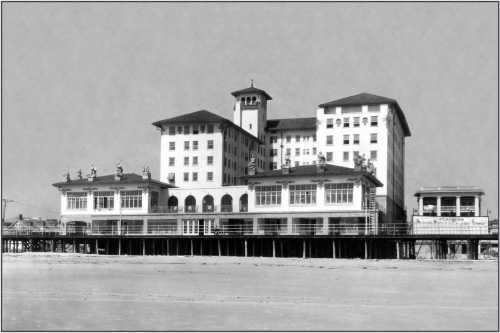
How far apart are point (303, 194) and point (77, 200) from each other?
2554 centimetres

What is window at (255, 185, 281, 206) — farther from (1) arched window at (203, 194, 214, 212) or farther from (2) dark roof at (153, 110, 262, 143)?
(2) dark roof at (153, 110, 262, 143)

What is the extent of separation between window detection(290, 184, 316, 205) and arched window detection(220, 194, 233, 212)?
405 inches

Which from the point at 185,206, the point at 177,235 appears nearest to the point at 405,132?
the point at 185,206

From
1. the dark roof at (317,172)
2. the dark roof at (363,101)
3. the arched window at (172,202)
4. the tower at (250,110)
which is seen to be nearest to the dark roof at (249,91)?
the tower at (250,110)

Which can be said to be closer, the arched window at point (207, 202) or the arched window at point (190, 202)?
the arched window at point (207, 202)

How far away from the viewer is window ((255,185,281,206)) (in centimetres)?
6781

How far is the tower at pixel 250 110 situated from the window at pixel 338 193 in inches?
1753

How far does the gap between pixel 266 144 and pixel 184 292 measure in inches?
3656

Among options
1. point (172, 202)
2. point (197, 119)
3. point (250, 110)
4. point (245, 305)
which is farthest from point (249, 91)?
point (245, 305)

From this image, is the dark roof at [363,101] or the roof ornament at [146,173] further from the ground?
the dark roof at [363,101]

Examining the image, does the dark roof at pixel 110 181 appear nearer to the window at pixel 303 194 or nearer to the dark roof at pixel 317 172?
the dark roof at pixel 317 172

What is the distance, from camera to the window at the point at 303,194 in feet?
218

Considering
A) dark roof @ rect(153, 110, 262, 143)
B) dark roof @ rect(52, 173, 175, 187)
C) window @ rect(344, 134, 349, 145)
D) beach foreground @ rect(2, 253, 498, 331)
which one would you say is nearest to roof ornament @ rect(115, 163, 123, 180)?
dark roof @ rect(52, 173, 175, 187)

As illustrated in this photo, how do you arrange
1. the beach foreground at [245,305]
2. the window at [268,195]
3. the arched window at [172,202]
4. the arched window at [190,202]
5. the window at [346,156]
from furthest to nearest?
1. the window at [346,156]
2. the arched window at [172,202]
3. the arched window at [190,202]
4. the window at [268,195]
5. the beach foreground at [245,305]
